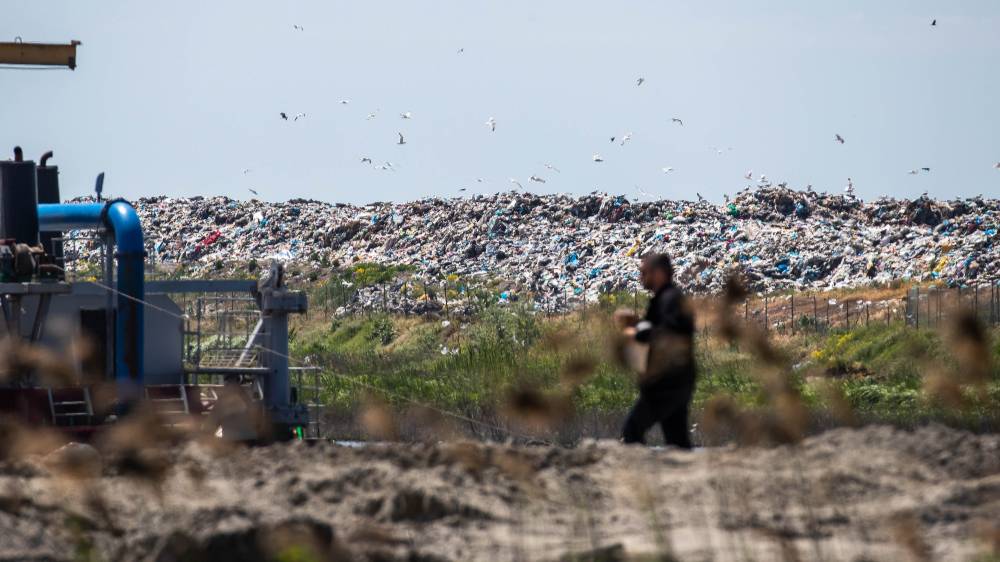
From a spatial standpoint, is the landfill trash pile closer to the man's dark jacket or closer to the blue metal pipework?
the blue metal pipework

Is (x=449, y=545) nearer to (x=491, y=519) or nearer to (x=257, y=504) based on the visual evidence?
(x=491, y=519)

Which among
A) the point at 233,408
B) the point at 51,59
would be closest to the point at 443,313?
the point at 51,59

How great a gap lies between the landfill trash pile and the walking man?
26148mm

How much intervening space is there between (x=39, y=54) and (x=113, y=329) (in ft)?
29.7

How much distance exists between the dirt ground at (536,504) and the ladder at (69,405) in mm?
6608

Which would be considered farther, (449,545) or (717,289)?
(717,289)

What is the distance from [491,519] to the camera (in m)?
8.67

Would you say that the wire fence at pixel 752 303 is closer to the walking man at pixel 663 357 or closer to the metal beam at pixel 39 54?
the metal beam at pixel 39 54

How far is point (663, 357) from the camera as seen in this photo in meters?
9.91

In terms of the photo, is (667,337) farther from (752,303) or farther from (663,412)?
(752,303)

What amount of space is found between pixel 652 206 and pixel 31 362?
39431 mm

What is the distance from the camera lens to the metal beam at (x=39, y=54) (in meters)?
25.9

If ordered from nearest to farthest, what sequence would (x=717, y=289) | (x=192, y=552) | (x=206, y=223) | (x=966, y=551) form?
1. (x=966, y=551)
2. (x=192, y=552)
3. (x=717, y=289)
4. (x=206, y=223)

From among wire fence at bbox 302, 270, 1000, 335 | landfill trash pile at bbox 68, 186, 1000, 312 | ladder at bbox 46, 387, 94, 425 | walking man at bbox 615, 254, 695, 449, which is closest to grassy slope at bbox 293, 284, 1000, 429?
wire fence at bbox 302, 270, 1000, 335
